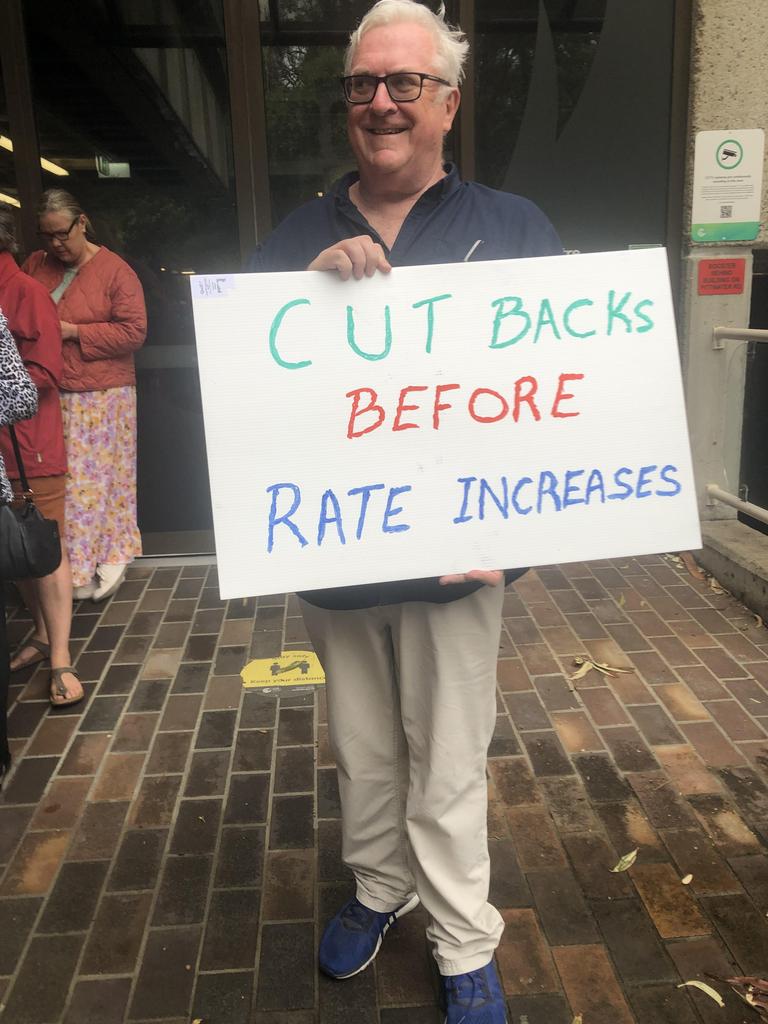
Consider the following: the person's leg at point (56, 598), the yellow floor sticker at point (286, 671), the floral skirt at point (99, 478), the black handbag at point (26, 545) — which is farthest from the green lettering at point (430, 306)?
the floral skirt at point (99, 478)

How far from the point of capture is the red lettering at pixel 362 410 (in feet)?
5.58

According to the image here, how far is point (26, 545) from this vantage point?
275cm

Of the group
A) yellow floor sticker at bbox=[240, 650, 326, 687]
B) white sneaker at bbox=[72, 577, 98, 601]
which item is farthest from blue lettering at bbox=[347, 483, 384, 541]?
white sneaker at bbox=[72, 577, 98, 601]

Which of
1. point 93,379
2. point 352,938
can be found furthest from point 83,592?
point 352,938

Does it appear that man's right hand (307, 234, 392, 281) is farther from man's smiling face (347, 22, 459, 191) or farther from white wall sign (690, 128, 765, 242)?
white wall sign (690, 128, 765, 242)

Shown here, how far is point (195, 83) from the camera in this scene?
464 centimetres

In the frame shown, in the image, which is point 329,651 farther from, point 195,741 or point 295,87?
point 295,87

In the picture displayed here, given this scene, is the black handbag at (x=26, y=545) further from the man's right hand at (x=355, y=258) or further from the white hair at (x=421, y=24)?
the white hair at (x=421, y=24)

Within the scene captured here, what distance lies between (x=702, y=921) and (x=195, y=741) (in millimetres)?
1783

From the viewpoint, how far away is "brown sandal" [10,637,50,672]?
378 cm

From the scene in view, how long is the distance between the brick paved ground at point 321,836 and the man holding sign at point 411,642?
0.68ft

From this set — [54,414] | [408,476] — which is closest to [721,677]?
[408,476]

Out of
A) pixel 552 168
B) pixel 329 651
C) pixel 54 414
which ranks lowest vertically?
pixel 329 651

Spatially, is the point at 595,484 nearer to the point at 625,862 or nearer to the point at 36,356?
the point at 625,862
